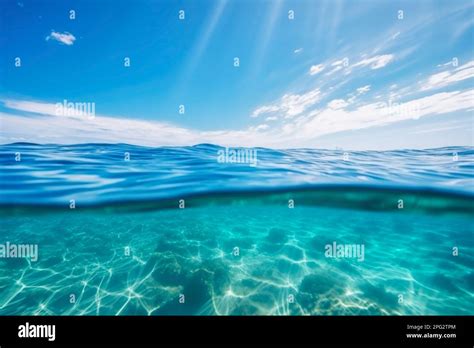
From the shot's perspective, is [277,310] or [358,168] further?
[358,168]

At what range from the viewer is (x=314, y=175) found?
10.4 meters

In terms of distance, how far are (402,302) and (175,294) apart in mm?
7717

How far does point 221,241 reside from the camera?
1065 centimetres

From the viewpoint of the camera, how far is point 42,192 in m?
8.48

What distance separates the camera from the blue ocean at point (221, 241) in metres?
6.20

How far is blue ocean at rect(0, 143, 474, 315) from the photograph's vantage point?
6203mm

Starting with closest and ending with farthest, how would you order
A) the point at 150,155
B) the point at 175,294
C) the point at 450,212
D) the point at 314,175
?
the point at 175,294 < the point at 314,175 < the point at 450,212 < the point at 150,155
